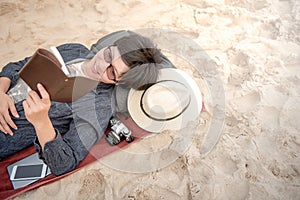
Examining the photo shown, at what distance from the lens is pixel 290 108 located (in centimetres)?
190

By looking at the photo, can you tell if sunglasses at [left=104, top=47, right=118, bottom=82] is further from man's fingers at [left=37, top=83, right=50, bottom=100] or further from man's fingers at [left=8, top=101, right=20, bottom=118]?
man's fingers at [left=8, top=101, right=20, bottom=118]

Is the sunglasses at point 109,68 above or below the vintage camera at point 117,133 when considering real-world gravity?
above

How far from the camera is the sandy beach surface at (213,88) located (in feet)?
5.29

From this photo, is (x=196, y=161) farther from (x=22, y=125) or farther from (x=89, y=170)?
(x=22, y=125)

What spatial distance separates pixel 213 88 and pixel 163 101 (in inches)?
18.5

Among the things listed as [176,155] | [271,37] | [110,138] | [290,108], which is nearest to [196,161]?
[176,155]

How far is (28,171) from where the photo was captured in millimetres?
1593

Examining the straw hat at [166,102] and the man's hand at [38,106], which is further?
the straw hat at [166,102]

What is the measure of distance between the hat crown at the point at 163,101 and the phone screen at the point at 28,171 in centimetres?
53

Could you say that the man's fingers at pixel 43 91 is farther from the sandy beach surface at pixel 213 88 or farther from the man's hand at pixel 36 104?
the sandy beach surface at pixel 213 88

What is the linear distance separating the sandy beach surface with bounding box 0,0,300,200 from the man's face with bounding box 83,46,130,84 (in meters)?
0.38

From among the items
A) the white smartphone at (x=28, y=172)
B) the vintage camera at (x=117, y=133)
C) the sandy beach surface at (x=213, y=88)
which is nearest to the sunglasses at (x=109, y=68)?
the vintage camera at (x=117, y=133)

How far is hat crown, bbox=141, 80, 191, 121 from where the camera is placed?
5.47ft

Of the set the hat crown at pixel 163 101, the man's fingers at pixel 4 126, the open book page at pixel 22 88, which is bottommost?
the hat crown at pixel 163 101
